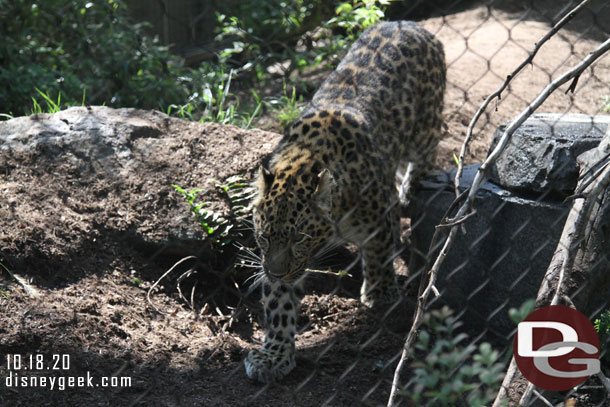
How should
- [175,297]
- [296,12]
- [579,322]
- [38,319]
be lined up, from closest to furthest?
[579,322]
[38,319]
[175,297]
[296,12]

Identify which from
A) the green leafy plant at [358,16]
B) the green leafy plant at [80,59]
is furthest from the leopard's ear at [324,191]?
the green leafy plant at [358,16]

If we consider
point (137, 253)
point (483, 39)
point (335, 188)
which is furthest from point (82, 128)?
point (483, 39)

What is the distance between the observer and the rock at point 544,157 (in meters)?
3.25

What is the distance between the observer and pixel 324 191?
3.12 metres

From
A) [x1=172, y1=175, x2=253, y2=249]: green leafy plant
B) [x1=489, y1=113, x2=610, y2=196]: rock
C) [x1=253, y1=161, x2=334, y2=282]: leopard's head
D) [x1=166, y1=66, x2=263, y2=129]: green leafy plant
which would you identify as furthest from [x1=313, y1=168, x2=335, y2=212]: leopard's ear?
[x1=166, y1=66, x2=263, y2=129]: green leafy plant

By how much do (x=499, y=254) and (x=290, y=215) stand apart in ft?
3.96

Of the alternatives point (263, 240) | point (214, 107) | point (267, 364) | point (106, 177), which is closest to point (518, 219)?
point (263, 240)

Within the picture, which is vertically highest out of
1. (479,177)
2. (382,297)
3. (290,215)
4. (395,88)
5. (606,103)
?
(479,177)

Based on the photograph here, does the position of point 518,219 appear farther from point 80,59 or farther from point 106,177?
point 80,59

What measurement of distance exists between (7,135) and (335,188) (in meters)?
1.88

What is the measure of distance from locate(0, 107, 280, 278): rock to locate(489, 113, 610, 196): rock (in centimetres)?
149

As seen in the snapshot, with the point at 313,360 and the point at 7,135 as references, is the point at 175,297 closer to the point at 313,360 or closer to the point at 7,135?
the point at 313,360

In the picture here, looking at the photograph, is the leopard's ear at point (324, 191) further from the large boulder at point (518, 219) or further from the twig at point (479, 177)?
the twig at point (479, 177)

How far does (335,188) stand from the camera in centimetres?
333
